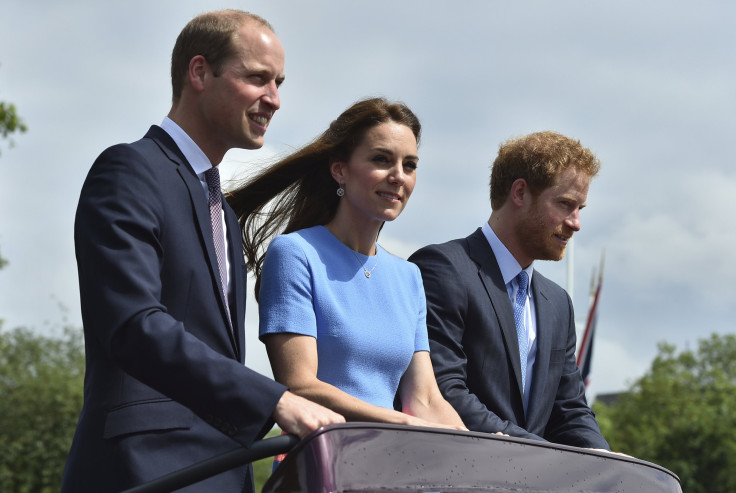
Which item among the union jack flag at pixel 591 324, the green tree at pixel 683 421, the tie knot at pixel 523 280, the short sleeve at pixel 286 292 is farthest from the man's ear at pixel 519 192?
the green tree at pixel 683 421

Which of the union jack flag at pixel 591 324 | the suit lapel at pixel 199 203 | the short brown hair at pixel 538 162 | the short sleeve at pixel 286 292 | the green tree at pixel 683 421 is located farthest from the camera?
the green tree at pixel 683 421

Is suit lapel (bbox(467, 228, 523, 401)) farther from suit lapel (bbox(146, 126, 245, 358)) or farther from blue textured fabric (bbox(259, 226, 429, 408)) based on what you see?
suit lapel (bbox(146, 126, 245, 358))

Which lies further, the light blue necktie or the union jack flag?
the union jack flag

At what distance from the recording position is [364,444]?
7.77 ft

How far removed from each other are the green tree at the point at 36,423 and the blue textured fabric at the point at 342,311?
1374 inches

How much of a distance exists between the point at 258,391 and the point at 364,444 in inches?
13.2

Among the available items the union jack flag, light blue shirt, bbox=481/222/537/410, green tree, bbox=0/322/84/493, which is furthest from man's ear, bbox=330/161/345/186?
green tree, bbox=0/322/84/493

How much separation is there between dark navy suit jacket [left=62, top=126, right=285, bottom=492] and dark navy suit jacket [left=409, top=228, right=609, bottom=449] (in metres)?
1.51

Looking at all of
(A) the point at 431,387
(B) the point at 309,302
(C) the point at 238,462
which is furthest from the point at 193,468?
(A) the point at 431,387

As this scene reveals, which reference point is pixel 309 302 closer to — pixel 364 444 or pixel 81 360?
pixel 364 444

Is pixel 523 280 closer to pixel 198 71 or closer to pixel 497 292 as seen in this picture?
pixel 497 292

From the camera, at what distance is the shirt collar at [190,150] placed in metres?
3.26

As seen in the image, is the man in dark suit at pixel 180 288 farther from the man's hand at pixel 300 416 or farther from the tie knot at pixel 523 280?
the tie knot at pixel 523 280

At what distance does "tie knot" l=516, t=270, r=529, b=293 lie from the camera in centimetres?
501
